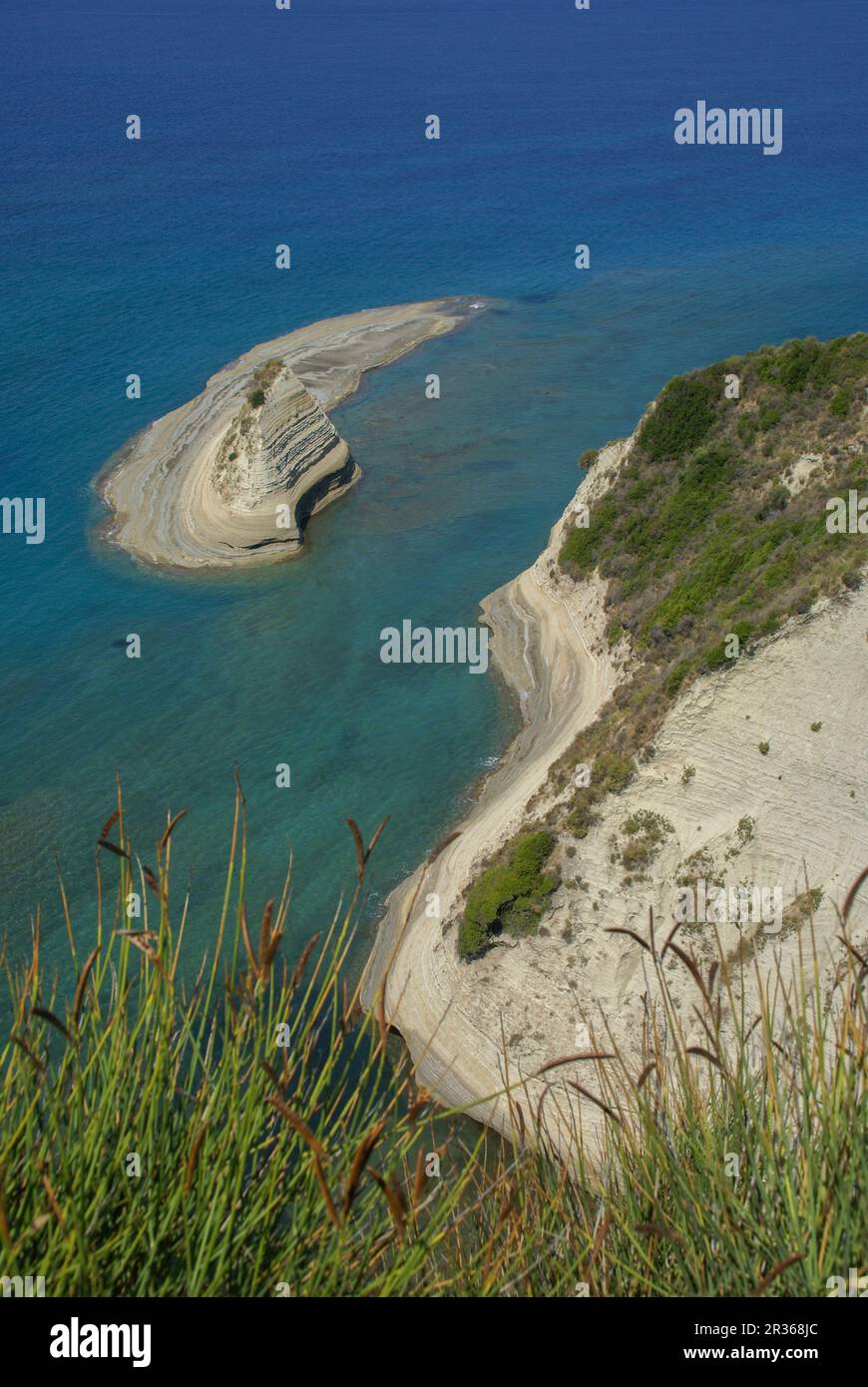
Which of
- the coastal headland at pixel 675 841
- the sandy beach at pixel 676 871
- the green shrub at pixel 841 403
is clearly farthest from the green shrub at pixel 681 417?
the sandy beach at pixel 676 871

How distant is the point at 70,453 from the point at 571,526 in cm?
3377

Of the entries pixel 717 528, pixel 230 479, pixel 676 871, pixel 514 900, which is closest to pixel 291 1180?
pixel 676 871

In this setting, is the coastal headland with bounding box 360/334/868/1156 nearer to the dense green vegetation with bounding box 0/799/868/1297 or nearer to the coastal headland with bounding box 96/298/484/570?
the dense green vegetation with bounding box 0/799/868/1297

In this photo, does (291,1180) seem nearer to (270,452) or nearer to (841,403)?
(841,403)

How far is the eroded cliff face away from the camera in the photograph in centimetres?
5212

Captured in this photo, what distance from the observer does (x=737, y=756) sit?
988 inches

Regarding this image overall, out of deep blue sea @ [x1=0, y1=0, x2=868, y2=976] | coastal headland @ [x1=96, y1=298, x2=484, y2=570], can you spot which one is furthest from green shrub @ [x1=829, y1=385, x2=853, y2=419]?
coastal headland @ [x1=96, y1=298, x2=484, y2=570]

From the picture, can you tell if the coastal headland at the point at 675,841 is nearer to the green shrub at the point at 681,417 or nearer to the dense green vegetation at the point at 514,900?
the dense green vegetation at the point at 514,900

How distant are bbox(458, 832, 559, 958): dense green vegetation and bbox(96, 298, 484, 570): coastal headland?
28799 millimetres

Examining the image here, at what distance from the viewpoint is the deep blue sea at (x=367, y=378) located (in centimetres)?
3641

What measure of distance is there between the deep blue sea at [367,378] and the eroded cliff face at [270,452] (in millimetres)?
2868
